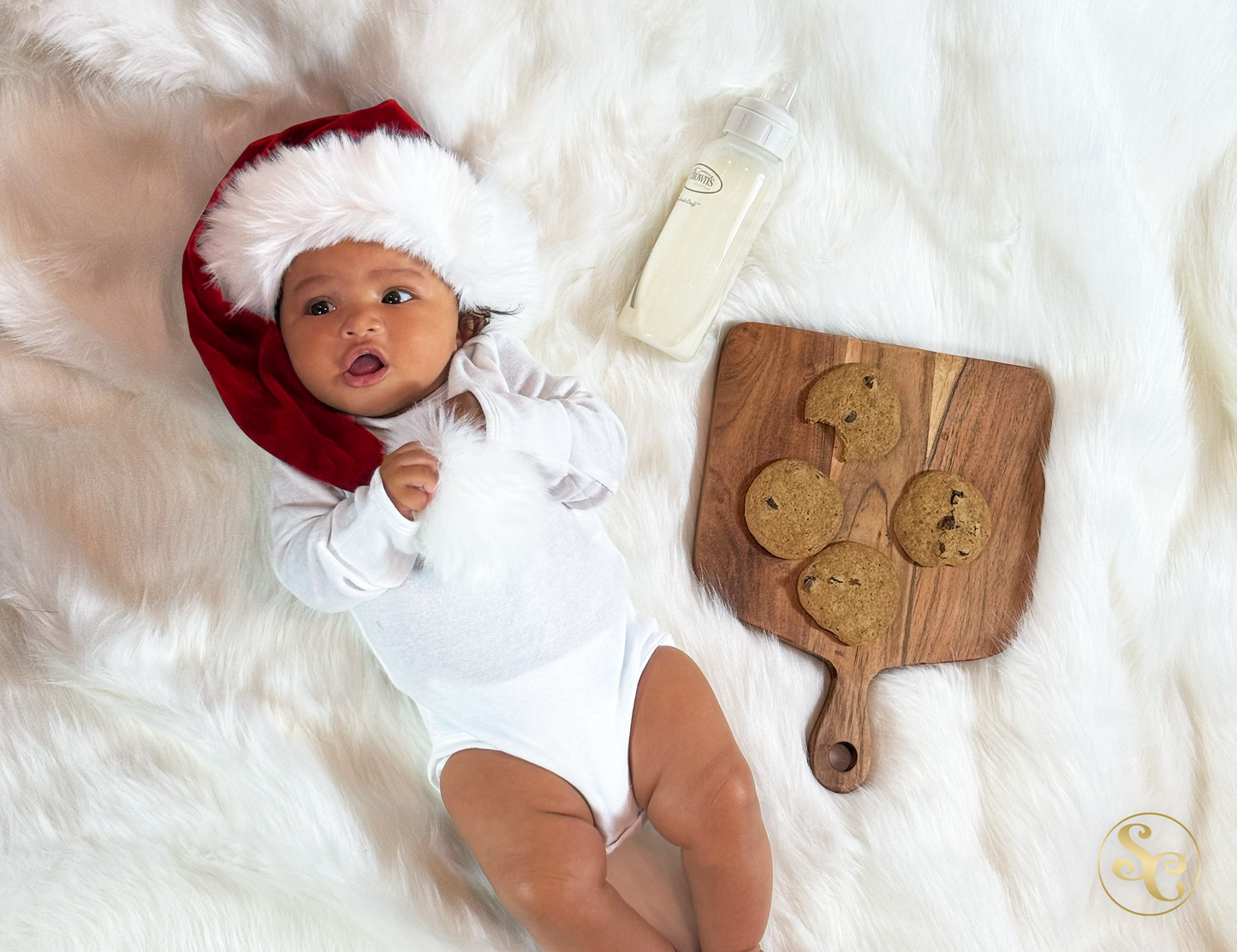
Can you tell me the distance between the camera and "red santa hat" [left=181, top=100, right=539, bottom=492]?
0.81 meters

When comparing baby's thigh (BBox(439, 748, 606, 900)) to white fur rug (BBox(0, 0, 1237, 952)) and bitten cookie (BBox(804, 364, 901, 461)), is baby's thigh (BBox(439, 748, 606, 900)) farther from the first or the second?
bitten cookie (BBox(804, 364, 901, 461))

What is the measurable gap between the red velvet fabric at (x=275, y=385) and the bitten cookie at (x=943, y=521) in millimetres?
697

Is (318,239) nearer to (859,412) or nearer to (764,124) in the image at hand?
(764,124)

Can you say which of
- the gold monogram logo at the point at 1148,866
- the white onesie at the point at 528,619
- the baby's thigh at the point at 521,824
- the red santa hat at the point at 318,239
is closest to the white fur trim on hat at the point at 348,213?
the red santa hat at the point at 318,239

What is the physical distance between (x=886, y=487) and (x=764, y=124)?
51cm

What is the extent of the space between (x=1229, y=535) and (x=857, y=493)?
51 cm

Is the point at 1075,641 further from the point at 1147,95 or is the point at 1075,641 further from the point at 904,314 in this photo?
the point at 1147,95

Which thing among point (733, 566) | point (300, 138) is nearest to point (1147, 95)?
point (733, 566)

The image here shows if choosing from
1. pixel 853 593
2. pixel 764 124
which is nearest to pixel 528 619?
pixel 853 593

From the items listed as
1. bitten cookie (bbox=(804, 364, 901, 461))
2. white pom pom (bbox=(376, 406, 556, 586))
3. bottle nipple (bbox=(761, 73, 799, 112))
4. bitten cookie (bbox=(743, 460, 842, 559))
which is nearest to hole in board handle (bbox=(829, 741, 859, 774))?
bitten cookie (bbox=(743, 460, 842, 559))

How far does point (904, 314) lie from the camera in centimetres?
105

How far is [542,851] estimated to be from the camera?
866mm

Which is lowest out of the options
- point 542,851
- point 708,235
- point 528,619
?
point 542,851

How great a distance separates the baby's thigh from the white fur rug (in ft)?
0.39
